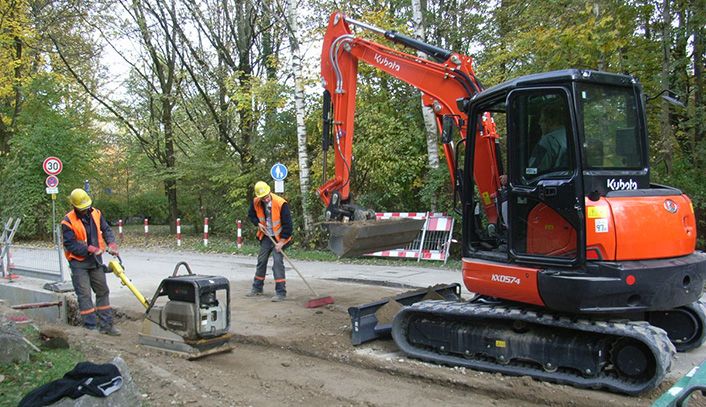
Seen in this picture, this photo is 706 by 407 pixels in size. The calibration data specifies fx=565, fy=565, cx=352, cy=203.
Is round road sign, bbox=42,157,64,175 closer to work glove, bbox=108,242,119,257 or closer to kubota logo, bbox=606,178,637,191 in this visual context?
work glove, bbox=108,242,119,257

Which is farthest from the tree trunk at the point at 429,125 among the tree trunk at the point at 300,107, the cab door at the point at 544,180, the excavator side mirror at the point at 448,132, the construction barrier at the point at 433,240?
the cab door at the point at 544,180

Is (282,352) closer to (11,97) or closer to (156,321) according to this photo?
(156,321)

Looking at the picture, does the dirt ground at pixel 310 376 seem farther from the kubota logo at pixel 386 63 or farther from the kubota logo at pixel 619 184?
the kubota logo at pixel 386 63

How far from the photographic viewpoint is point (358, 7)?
61.5 ft

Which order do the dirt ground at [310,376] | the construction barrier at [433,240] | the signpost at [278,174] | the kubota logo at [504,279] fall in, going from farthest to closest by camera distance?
the signpost at [278,174] → the construction barrier at [433,240] → the kubota logo at [504,279] → the dirt ground at [310,376]

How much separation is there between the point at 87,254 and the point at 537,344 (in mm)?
5409

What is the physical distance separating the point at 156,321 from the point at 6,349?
5.23 feet

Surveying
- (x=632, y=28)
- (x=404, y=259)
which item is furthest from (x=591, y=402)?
(x=632, y=28)

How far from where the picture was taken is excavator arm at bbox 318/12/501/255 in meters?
6.32

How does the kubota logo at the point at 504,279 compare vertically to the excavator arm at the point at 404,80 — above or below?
below

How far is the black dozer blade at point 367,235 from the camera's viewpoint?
6.97 m

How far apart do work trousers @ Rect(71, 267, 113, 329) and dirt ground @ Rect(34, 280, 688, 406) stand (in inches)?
8.5

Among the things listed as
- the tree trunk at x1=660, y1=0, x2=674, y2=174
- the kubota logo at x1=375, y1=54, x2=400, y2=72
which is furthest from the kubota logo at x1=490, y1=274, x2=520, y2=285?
the tree trunk at x1=660, y1=0, x2=674, y2=174

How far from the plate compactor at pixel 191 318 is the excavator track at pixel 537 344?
73.6 inches
